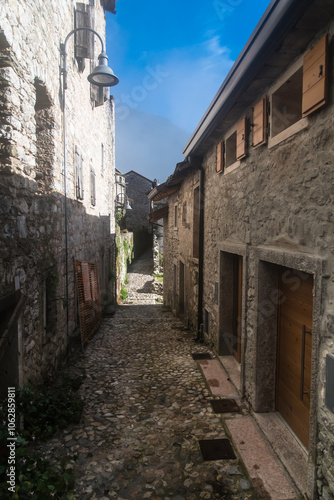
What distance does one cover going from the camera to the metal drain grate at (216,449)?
3219 mm

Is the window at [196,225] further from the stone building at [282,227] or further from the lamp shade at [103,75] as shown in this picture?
the lamp shade at [103,75]

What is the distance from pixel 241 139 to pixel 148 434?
4.00 m

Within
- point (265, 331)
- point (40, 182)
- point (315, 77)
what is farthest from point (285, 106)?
point (40, 182)

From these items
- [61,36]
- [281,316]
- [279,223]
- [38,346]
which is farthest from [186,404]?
[61,36]

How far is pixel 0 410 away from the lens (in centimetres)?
273

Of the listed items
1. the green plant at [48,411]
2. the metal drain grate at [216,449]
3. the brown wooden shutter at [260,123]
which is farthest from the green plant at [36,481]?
the brown wooden shutter at [260,123]

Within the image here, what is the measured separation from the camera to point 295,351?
3.39 metres

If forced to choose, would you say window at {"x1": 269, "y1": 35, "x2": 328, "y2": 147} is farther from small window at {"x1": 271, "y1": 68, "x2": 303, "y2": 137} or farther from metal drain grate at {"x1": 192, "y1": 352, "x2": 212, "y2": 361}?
metal drain grate at {"x1": 192, "y1": 352, "x2": 212, "y2": 361}

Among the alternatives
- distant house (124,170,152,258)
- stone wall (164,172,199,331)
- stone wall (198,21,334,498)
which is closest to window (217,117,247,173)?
stone wall (198,21,334,498)

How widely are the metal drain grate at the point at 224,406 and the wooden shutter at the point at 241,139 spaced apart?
342 centimetres

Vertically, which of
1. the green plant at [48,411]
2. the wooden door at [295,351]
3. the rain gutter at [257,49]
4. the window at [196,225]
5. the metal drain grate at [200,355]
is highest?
the rain gutter at [257,49]

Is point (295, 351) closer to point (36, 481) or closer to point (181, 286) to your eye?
point (36, 481)

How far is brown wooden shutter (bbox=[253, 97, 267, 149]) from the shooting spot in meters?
3.57

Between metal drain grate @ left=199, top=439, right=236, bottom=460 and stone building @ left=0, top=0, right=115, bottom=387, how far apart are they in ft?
7.20
